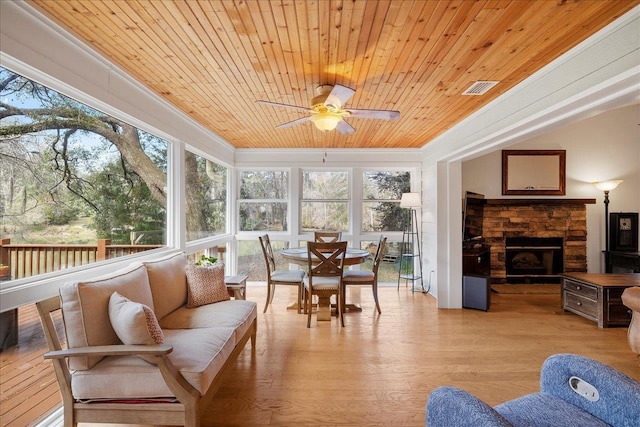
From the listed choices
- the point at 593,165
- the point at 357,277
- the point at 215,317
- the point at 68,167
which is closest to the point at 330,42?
the point at 68,167

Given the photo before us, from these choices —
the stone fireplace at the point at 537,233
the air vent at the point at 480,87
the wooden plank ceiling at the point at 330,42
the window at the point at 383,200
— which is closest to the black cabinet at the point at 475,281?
the stone fireplace at the point at 537,233

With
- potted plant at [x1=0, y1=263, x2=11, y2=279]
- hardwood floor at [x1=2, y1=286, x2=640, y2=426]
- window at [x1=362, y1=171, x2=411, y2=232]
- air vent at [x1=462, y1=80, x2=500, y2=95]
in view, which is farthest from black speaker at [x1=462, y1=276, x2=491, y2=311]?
potted plant at [x1=0, y1=263, x2=11, y2=279]

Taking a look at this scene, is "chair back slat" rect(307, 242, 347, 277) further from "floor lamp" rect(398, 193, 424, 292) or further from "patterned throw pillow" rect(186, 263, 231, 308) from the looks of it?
"floor lamp" rect(398, 193, 424, 292)

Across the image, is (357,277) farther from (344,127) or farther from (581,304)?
(581,304)

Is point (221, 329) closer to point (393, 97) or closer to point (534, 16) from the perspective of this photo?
point (393, 97)

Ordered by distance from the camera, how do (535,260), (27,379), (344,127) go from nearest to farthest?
(27,379), (344,127), (535,260)

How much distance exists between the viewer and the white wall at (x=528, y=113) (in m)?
1.75

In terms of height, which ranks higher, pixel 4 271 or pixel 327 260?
pixel 4 271

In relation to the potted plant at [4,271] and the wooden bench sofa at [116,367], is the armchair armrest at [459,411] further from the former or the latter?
the potted plant at [4,271]

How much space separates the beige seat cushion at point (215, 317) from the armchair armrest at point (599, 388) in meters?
1.95

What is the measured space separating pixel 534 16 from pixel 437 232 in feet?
10.3

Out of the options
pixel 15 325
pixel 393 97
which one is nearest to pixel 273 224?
pixel 393 97

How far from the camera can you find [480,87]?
2697 mm

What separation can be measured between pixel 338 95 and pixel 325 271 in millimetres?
2043
